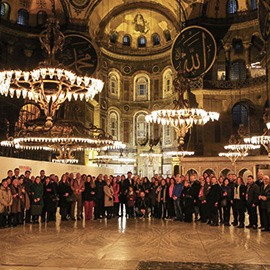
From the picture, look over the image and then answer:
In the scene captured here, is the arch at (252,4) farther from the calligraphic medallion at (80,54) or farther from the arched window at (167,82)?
the calligraphic medallion at (80,54)

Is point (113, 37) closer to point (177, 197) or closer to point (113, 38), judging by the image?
point (113, 38)

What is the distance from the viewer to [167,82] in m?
29.4

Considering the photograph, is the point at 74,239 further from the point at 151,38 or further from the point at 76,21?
the point at 151,38

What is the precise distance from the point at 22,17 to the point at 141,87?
36.9 feet

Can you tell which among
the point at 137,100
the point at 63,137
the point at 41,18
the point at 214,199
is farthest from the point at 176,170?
the point at 214,199

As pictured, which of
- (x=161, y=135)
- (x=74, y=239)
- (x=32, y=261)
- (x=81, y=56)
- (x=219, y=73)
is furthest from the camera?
(x=161, y=135)

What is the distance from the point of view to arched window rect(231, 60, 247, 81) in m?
23.5

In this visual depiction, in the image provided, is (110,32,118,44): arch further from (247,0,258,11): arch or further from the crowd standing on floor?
the crowd standing on floor

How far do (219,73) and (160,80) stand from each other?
7.10 m

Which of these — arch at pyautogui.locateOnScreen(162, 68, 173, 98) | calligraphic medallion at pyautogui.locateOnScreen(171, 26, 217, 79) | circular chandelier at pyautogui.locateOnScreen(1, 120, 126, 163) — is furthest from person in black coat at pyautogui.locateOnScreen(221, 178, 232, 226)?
arch at pyautogui.locateOnScreen(162, 68, 173, 98)

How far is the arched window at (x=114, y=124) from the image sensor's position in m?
29.3

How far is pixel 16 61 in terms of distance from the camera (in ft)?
71.9

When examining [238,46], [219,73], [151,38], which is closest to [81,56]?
[219,73]

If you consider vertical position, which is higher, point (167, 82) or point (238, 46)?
point (238, 46)
